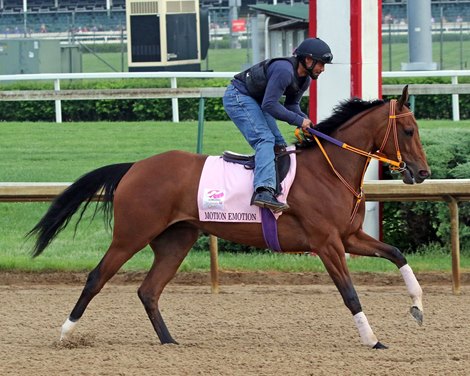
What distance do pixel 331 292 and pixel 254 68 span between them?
2666mm

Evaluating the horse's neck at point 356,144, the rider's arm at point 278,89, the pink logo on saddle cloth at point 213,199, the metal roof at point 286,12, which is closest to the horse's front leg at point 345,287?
the horse's neck at point 356,144

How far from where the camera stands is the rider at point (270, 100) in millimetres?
6863

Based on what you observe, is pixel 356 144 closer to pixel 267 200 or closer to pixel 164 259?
pixel 267 200

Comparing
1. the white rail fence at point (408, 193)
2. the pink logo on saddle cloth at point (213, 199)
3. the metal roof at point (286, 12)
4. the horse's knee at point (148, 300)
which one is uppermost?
the metal roof at point (286, 12)

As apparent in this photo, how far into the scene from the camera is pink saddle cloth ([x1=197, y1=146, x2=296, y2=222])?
7.02 metres

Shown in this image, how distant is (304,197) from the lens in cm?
693

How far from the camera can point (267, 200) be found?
681cm

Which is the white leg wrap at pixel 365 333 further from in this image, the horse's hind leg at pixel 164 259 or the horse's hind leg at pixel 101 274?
the horse's hind leg at pixel 101 274

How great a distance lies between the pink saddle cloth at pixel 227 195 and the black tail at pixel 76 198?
629mm

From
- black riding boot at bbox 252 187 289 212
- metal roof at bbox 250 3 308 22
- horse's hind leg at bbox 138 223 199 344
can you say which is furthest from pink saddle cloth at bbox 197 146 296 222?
metal roof at bbox 250 3 308 22

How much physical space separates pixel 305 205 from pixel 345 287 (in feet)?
1.96

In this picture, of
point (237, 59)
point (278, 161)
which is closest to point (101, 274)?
point (278, 161)

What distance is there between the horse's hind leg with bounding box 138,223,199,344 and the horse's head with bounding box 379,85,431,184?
147 cm

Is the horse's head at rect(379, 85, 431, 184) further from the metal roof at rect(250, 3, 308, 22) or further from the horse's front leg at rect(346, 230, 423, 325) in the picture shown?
the metal roof at rect(250, 3, 308, 22)
